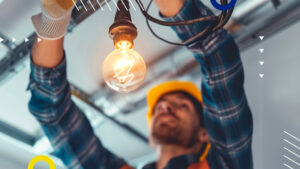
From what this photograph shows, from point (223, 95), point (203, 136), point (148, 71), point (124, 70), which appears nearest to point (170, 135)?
point (203, 136)

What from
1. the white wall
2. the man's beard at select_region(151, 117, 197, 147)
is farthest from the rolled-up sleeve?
the white wall

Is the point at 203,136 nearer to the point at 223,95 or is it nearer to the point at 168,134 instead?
the point at 168,134

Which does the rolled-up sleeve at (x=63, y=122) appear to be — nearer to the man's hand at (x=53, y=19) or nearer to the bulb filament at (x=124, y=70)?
the man's hand at (x=53, y=19)

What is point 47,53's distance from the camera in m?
0.67

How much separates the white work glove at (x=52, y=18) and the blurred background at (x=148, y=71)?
1.08 feet

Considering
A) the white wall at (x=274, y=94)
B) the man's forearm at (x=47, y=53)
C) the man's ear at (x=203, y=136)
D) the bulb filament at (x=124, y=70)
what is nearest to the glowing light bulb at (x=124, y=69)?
the bulb filament at (x=124, y=70)

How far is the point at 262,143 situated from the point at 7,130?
1243mm

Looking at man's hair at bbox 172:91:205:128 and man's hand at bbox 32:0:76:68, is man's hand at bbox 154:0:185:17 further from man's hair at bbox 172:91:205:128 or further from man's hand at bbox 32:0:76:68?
man's hair at bbox 172:91:205:128

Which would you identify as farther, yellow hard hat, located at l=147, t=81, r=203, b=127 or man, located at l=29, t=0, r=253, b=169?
yellow hard hat, located at l=147, t=81, r=203, b=127

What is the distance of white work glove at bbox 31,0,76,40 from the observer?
484mm

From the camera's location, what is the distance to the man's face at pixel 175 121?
88 cm

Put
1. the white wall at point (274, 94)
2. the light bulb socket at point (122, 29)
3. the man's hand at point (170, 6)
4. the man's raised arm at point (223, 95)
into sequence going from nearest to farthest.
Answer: the light bulb socket at point (122, 29)
the man's hand at point (170, 6)
the man's raised arm at point (223, 95)
the white wall at point (274, 94)

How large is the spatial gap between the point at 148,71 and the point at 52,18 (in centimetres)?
70

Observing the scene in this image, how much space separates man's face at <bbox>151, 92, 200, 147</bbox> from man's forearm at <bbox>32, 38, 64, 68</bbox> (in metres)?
0.37
